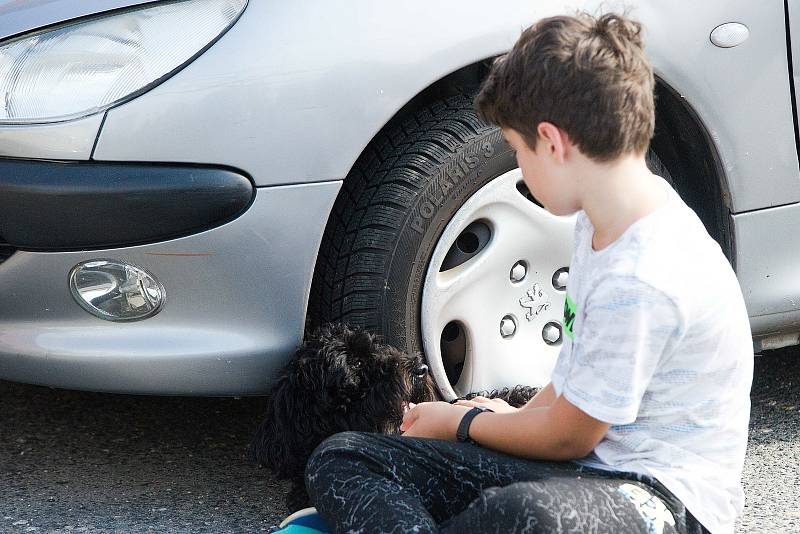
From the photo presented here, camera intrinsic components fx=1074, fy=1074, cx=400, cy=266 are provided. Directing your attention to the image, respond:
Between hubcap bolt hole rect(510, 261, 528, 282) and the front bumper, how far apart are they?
51 cm

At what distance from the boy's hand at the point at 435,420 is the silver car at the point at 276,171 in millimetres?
312

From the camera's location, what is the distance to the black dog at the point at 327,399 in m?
2.13

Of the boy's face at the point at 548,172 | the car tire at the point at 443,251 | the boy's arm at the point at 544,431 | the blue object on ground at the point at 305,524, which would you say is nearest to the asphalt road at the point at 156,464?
the blue object on ground at the point at 305,524

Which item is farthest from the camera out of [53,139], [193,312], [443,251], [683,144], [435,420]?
[683,144]

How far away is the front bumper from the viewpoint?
217 cm

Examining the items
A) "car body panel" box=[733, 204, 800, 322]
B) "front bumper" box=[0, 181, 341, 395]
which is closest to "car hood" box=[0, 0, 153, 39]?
"front bumper" box=[0, 181, 341, 395]

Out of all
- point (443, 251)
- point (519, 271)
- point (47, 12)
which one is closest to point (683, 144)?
point (519, 271)

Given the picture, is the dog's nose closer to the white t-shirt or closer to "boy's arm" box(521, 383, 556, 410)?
"boy's arm" box(521, 383, 556, 410)

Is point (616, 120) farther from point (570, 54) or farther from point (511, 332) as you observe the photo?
point (511, 332)

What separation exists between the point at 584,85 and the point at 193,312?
39.0 inches

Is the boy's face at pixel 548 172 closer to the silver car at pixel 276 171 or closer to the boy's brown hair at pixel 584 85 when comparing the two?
the boy's brown hair at pixel 584 85

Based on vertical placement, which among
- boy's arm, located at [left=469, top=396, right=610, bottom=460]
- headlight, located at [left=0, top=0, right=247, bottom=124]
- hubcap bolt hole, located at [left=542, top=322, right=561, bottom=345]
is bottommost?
hubcap bolt hole, located at [left=542, top=322, right=561, bottom=345]

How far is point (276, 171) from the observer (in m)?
2.15

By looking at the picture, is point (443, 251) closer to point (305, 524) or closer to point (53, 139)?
point (305, 524)
